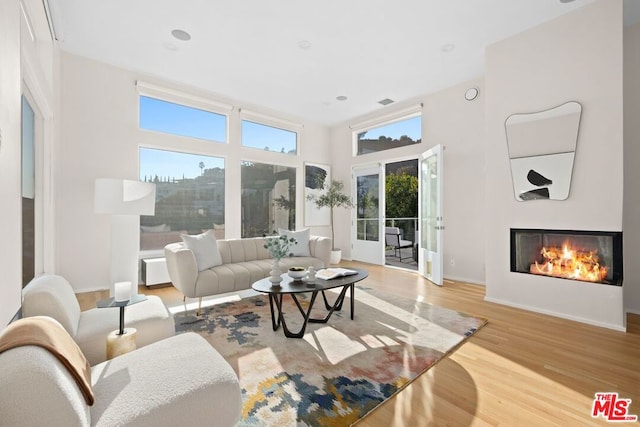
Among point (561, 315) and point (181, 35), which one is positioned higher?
point (181, 35)

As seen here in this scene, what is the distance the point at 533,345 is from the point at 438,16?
335 cm

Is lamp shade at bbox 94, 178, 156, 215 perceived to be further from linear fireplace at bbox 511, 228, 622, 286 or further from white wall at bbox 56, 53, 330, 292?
linear fireplace at bbox 511, 228, 622, 286

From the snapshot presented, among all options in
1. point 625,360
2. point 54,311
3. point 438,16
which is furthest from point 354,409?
point 438,16

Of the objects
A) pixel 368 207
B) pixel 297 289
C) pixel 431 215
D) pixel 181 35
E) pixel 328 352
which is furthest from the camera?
pixel 368 207

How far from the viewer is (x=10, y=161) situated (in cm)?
158

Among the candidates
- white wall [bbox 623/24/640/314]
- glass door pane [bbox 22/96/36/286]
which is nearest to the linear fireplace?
white wall [bbox 623/24/640/314]

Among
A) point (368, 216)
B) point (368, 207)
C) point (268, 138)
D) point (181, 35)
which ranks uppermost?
point (181, 35)

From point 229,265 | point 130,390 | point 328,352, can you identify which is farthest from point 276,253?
point 130,390

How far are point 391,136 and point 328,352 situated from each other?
4779 mm

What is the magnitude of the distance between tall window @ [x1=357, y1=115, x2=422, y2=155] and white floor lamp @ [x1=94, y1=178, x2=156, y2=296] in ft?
14.8

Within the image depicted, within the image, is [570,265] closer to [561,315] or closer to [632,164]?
[561,315]

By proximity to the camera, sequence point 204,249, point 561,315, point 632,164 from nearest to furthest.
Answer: point 561,315 → point 632,164 → point 204,249

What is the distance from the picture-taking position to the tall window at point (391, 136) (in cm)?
562

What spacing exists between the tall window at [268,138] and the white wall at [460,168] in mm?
2620
